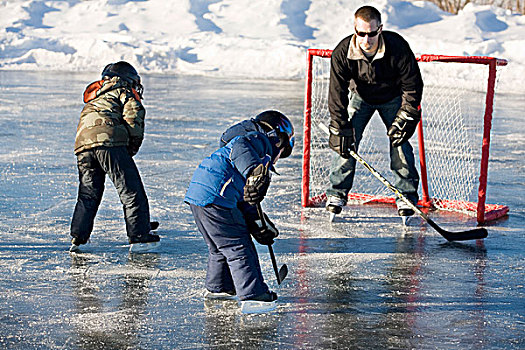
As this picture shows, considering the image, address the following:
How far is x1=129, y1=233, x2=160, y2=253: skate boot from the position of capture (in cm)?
388

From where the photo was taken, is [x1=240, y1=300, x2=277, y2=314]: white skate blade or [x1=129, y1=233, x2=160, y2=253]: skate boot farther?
[x1=129, y1=233, x2=160, y2=253]: skate boot

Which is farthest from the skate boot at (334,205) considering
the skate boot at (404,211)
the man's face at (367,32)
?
the man's face at (367,32)

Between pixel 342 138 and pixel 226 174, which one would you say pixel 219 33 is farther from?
pixel 226 174

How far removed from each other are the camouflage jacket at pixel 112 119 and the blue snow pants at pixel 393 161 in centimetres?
145

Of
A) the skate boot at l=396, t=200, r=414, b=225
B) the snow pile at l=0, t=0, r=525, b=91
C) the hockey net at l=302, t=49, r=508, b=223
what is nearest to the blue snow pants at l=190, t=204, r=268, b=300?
the hockey net at l=302, t=49, r=508, b=223

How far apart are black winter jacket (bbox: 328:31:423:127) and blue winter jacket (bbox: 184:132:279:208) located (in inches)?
56.4

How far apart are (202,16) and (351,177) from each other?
18246 millimetres

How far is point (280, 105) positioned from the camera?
10.4m

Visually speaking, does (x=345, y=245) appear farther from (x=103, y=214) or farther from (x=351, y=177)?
(x=103, y=214)

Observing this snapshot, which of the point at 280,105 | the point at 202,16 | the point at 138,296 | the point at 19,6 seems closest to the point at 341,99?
the point at 138,296

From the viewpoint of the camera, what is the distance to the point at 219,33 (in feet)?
68.2

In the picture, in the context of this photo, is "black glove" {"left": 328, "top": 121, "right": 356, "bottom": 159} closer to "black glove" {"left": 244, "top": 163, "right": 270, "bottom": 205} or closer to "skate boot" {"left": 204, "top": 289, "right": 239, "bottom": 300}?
"skate boot" {"left": 204, "top": 289, "right": 239, "bottom": 300}

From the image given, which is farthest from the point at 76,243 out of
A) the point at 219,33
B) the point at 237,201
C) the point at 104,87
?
the point at 219,33

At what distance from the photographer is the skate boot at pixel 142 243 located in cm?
388
